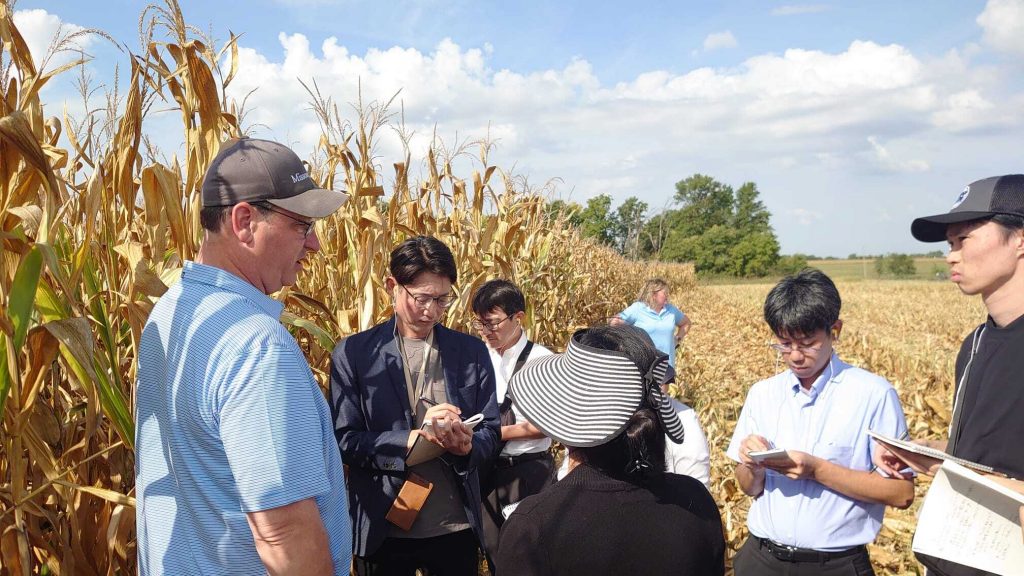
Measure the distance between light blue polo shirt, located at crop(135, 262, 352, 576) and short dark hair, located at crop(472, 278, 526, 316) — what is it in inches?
78.7

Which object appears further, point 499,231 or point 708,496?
point 499,231

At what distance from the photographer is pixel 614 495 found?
1464 millimetres

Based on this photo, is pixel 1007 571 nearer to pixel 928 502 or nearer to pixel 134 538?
pixel 928 502

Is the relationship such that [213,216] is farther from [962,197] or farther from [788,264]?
[788,264]

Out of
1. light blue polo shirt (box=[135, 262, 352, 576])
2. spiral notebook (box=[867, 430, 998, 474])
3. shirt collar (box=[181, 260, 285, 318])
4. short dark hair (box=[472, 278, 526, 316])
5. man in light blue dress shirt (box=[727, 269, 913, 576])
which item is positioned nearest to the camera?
light blue polo shirt (box=[135, 262, 352, 576])

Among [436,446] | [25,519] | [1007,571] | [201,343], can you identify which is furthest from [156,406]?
[1007,571]

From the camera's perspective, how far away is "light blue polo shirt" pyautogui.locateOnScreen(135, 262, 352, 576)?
1.21m

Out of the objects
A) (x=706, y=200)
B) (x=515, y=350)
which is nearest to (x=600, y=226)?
(x=515, y=350)

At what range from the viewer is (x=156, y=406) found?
4.44 feet

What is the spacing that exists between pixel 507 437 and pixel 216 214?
6.46 feet

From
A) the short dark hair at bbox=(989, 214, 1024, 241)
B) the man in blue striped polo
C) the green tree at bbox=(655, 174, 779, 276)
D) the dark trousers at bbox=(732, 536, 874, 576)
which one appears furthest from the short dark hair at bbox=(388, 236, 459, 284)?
the green tree at bbox=(655, 174, 779, 276)

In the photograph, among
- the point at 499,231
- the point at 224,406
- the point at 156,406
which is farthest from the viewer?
the point at 499,231

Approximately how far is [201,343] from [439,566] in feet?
4.95

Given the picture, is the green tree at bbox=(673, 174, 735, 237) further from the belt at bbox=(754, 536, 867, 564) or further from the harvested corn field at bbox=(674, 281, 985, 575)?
the belt at bbox=(754, 536, 867, 564)
